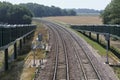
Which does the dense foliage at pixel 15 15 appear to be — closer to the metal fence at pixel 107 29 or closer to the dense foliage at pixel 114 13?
the dense foliage at pixel 114 13

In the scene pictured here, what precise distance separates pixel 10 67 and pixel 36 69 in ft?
20.6

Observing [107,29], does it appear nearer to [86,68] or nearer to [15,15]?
[86,68]

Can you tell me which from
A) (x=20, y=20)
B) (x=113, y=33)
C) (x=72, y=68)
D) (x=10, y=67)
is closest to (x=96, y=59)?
(x=72, y=68)

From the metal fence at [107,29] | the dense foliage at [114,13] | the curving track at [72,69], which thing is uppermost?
the dense foliage at [114,13]

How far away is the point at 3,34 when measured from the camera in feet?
118

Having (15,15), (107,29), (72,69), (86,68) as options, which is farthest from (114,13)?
(15,15)

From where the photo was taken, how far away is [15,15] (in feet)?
494

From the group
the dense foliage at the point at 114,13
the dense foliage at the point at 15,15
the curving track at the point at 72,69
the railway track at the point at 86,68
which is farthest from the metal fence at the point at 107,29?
the dense foliage at the point at 15,15

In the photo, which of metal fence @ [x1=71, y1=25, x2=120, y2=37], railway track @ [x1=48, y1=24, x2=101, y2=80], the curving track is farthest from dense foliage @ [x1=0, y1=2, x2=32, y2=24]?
the curving track

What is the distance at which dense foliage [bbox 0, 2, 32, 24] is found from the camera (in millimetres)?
147375

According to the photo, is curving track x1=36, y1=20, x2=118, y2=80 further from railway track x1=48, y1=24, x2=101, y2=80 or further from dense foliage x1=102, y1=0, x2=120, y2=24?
dense foliage x1=102, y1=0, x2=120, y2=24

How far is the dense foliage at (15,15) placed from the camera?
14738cm

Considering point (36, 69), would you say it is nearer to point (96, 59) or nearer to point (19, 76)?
point (19, 76)

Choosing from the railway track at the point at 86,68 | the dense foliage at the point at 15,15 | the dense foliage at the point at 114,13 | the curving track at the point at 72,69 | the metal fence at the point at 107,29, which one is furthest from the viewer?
the dense foliage at the point at 15,15
